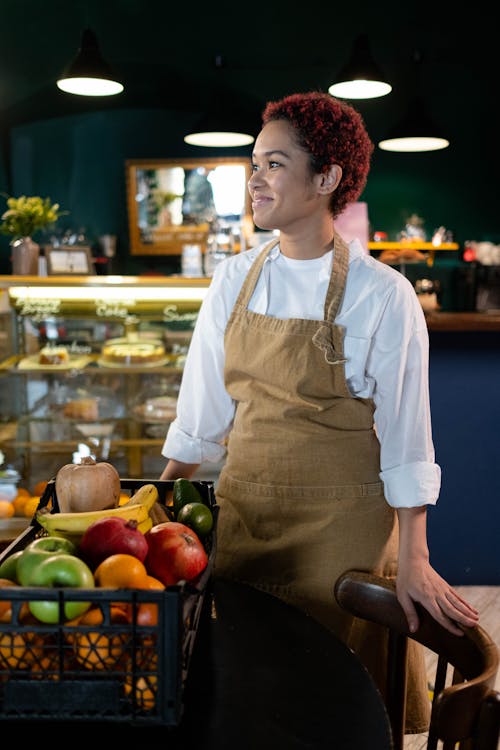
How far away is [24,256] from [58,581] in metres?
3.69

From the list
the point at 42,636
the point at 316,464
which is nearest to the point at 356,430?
the point at 316,464

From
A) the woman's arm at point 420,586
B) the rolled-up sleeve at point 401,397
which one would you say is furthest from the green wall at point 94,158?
the woman's arm at point 420,586

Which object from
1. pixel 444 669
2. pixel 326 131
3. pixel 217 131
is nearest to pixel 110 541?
pixel 444 669

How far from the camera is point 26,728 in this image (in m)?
1.17

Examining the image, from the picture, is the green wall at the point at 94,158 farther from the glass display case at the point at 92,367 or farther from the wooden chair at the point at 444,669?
the wooden chair at the point at 444,669

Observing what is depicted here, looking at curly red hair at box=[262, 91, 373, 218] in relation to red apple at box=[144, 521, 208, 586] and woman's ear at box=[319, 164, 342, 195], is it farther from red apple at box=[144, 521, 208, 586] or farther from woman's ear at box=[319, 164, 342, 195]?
red apple at box=[144, 521, 208, 586]

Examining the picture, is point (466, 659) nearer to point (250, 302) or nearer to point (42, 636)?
point (42, 636)

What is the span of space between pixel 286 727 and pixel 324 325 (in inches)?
39.0

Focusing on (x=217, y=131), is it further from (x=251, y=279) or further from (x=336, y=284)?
(x=336, y=284)

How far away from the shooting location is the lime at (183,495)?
1.62m

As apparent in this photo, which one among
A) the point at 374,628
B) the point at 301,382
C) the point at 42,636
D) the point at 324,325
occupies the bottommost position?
the point at 374,628

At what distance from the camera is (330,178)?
1965 millimetres

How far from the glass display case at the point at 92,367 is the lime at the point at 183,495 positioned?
7.87 feet

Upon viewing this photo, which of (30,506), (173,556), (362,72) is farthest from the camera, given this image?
(362,72)
